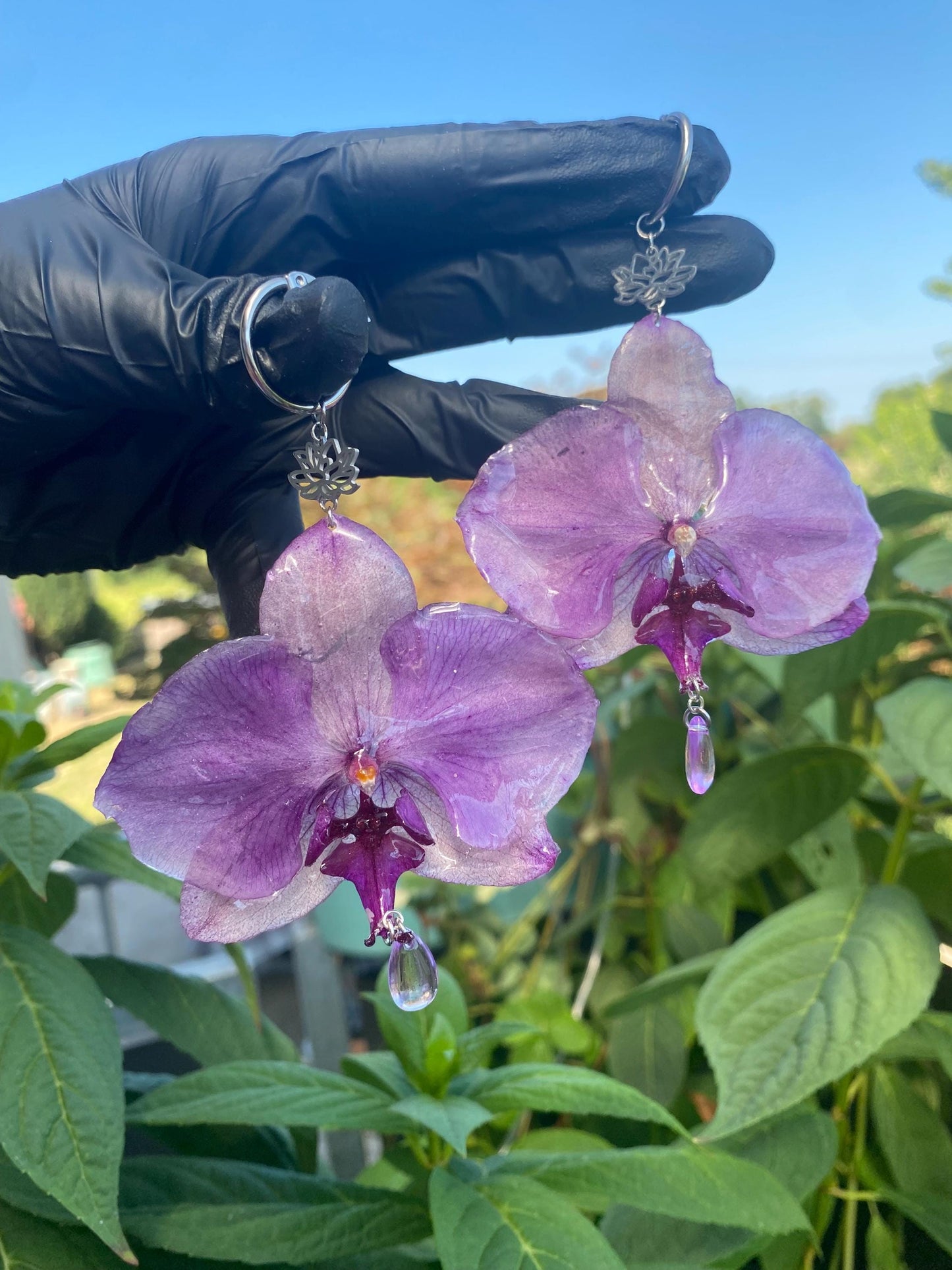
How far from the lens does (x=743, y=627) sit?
1.18 feet

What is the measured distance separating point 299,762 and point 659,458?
0.53 feet

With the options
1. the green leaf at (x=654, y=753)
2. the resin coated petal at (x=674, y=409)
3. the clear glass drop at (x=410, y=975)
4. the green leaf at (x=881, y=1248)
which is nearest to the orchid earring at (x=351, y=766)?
the clear glass drop at (x=410, y=975)

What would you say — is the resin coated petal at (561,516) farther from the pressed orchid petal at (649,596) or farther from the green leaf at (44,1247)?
the green leaf at (44,1247)

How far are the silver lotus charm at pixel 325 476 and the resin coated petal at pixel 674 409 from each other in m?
0.09

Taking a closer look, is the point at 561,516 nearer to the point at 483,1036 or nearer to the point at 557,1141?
the point at 483,1036

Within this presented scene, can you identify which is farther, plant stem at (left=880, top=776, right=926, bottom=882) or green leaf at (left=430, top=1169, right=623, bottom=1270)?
plant stem at (left=880, top=776, right=926, bottom=882)

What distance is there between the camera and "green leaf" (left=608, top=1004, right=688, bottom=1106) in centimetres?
82

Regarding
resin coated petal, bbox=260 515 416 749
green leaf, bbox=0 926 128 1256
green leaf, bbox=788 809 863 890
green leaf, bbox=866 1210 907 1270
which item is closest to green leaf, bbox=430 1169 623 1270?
green leaf, bbox=0 926 128 1256

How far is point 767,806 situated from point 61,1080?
0.53 meters

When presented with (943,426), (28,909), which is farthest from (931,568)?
(28,909)

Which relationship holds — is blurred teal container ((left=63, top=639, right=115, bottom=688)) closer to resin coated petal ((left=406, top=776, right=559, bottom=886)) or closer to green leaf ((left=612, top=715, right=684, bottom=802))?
green leaf ((left=612, top=715, right=684, bottom=802))

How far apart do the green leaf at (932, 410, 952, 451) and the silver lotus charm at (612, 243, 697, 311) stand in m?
0.49

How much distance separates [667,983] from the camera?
0.69 m

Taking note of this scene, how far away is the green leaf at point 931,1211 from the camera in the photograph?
595 millimetres
